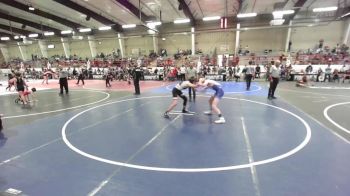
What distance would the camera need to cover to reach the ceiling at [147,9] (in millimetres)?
21234

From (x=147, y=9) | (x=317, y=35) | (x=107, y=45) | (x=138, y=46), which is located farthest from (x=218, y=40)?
(x=107, y=45)

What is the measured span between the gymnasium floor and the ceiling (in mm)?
14596

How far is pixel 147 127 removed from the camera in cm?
654

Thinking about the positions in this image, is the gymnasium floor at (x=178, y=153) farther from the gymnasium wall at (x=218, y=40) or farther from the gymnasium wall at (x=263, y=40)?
the gymnasium wall at (x=263, y=40)

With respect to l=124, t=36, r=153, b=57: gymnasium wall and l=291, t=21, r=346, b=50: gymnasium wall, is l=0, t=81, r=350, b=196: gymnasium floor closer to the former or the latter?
l=291, t=21, r=346, b=50: gymnasium wall

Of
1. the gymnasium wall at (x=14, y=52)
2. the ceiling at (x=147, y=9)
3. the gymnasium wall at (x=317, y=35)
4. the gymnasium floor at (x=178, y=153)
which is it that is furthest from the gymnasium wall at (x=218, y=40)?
the gymnasium floor at (x=178, y=153)

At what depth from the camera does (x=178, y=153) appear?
472 centimetres

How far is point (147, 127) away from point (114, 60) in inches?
951

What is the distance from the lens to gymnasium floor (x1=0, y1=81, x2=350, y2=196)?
351 cm

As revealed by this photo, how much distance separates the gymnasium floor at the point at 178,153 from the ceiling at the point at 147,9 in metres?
14.6

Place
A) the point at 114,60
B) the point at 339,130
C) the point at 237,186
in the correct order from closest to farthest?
the point at 237,186 → the point at 339,130 → the point at 114,60

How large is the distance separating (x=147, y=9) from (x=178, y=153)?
71.2 ft

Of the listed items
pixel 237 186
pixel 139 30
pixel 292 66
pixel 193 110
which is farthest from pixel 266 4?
pixel 237 186

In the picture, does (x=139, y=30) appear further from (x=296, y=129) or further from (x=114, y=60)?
(x=296, y=129)
